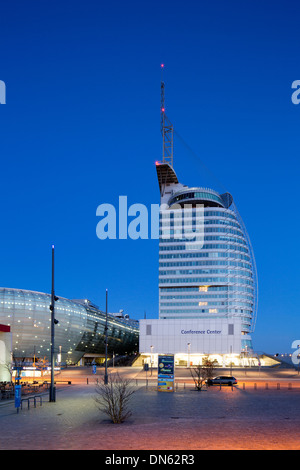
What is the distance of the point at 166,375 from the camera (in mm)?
43500

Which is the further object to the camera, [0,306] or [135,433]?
[0,306]

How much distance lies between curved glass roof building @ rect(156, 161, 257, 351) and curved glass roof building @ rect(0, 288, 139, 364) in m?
25.2

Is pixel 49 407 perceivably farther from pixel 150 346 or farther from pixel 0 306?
pixel 150 346

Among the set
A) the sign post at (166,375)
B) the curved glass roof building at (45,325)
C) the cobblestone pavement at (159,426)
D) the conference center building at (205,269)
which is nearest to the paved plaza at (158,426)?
the cobblestone pavement at (159,426)

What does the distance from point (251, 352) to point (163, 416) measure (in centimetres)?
13266

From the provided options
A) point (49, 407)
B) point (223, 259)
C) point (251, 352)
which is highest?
point (223, 259)

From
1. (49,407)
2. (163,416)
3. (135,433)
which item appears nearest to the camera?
(135,433)

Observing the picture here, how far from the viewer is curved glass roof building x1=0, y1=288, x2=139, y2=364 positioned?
120062 millimetres

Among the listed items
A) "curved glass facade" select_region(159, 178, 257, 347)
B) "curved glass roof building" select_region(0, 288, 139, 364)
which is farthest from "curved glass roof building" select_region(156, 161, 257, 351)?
"curved glass roof building" select_region(0, 288, 139, 364)

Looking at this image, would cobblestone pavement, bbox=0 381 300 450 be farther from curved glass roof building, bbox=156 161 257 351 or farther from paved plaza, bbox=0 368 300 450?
curved glass roof building, bbox=156 161 257 351

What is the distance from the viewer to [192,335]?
138 meters

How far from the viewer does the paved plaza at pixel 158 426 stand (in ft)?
57.0
